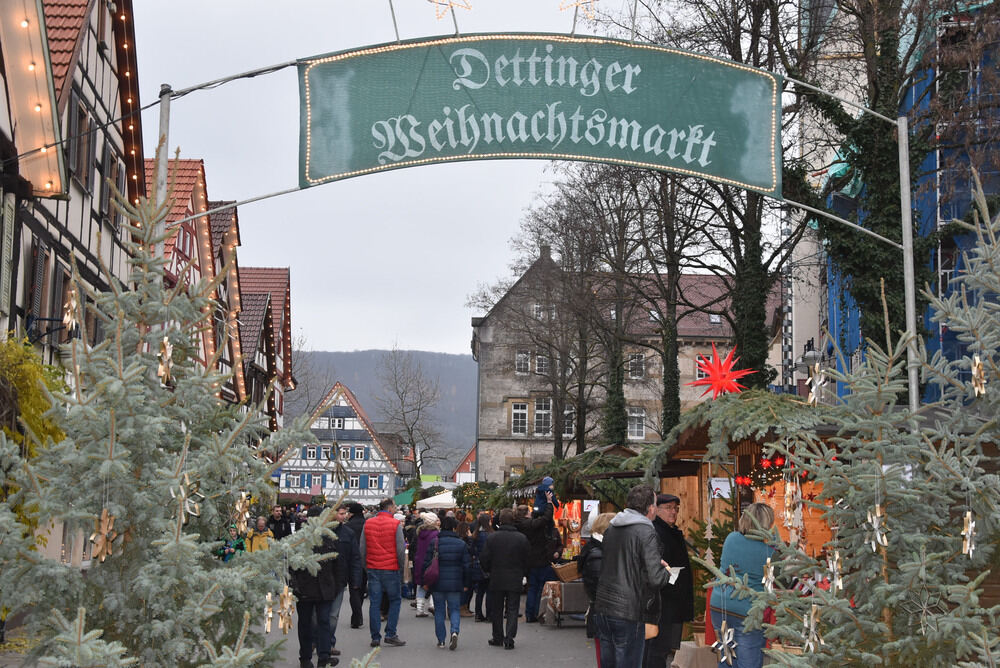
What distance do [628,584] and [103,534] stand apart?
473 cm

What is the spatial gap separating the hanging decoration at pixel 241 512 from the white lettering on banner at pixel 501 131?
688cm

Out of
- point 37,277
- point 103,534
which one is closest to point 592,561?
point 103,534

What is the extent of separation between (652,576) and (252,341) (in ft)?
130

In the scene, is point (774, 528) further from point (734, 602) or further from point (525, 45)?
point (525, 45)

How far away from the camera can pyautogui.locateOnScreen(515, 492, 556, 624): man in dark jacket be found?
1789 cm

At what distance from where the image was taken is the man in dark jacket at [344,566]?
13.6m

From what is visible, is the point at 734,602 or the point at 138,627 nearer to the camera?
the point at 138,627

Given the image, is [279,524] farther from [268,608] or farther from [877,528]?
[877,528]

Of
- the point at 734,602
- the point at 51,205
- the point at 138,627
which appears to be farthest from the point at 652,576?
the point at 51,205

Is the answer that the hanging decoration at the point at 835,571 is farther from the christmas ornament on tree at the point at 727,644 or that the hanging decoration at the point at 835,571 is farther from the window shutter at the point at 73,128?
the window shutter at the point at 73,128

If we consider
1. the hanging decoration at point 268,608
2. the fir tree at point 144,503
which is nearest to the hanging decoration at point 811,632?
the fir tree at point 144,503

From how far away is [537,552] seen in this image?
18.0 m

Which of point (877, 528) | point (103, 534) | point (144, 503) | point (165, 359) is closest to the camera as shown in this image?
point (103, 534)

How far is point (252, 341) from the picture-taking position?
47.3 metres
